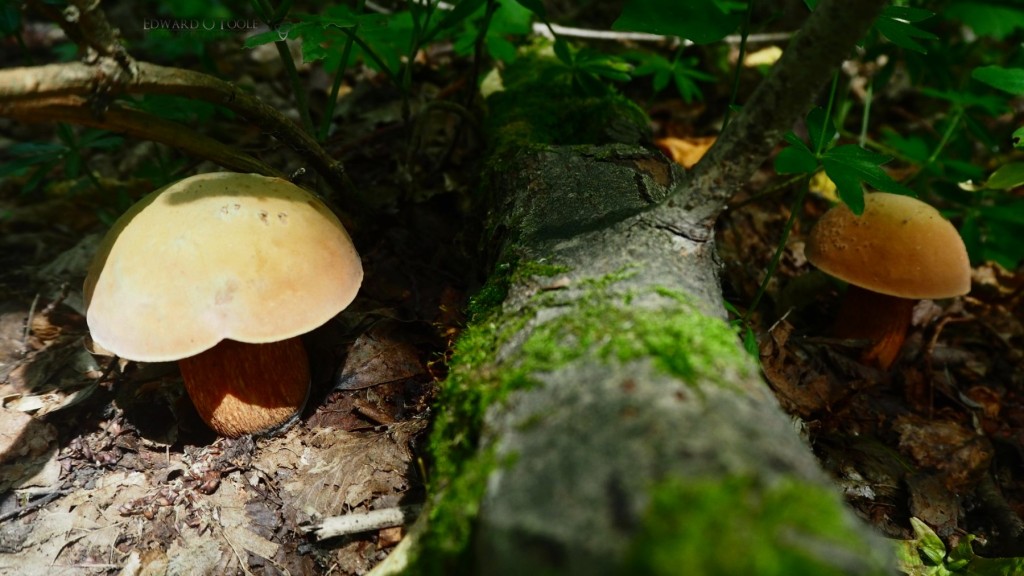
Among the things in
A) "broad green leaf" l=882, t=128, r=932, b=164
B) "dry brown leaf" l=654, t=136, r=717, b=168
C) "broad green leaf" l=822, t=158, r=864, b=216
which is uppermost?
"broad green leaf" l=822, t=158, r=864, b=216

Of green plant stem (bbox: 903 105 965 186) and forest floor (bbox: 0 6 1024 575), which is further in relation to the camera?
green plant stem (bbox: 903 105 965 186)

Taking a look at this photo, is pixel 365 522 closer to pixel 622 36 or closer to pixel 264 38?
pixel 264 38

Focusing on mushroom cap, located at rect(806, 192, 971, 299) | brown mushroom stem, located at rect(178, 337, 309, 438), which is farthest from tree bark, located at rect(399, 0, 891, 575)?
mushroom cap, located at rect(806, 192, 971, 299)

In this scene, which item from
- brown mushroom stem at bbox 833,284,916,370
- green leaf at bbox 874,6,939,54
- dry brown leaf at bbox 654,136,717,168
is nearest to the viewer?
green leaf at bbox 874,6,939,54

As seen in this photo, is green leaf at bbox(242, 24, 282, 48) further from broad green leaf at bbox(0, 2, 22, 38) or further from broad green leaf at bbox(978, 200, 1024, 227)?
broad green leaf at bbox(978, 200, 1024, 227)

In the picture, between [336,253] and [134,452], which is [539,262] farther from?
[134,452]

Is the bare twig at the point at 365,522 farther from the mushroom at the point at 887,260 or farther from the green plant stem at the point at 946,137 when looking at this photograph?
the green plant stem at the point at 946,137
